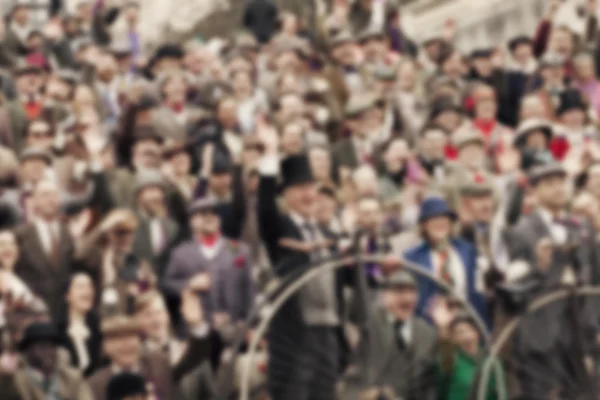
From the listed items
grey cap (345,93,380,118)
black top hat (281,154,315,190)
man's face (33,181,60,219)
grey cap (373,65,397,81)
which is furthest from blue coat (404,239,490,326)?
grey cap (373,65,397,81)

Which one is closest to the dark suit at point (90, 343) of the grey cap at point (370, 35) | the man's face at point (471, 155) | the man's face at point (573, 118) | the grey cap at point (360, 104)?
the man's face at point (471, 155)

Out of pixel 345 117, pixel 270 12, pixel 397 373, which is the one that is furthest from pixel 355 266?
pixel 270 12

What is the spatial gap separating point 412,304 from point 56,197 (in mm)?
2608

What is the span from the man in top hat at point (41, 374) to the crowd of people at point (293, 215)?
0.01 m

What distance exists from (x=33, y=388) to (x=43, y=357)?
33cm

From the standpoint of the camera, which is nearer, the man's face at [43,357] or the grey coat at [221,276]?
the man's face at [43,357]

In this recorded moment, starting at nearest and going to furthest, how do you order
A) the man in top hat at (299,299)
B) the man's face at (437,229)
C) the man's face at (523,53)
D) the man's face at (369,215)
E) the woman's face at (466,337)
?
1. the man in top hat at (299,299)
2. the woman's face at (466,337)
3. the man's face at (437,229)
4. the man's face at (369,215)
5. the man's face at (523,53)

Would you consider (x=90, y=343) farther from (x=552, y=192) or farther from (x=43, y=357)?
(x=552, y=192)

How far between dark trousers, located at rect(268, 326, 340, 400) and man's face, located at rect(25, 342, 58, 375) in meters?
1.38

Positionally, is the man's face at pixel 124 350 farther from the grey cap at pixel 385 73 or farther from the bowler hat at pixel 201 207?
the grey cap at pixel 385 73

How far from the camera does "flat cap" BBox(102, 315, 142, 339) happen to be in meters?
17.5

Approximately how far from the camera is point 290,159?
718 inches

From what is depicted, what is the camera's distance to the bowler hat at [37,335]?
56.6 ft

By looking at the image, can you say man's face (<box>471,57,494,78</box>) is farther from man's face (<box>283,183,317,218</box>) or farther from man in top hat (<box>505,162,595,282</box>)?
man's face (<box>283,183,317,218</box>)
